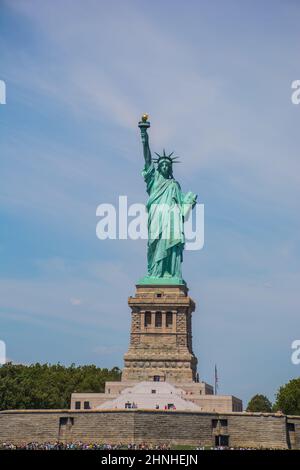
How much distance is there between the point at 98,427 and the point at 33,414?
12.9 ft

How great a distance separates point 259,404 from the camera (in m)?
92.6

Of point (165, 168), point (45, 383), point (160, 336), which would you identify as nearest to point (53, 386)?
point (45, 383)

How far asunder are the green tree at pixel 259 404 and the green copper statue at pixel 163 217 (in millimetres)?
34327

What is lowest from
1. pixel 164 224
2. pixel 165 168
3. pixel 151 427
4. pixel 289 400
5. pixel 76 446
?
pixel 76 446

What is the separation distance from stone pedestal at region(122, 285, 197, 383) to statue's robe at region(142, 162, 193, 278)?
1733mm

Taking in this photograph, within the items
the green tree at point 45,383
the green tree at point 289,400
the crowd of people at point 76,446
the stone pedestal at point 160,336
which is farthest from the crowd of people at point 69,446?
the green tree at point 289,400

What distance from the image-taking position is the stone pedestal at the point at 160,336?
57875 millimetres

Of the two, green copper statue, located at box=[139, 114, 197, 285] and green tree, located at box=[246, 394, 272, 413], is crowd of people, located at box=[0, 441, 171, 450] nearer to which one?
green copper statue, located at box=[139, 114, 197, 285]

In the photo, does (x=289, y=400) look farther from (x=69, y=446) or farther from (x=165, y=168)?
(x=69, y=446)

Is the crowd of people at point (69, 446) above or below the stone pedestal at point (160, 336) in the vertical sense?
below

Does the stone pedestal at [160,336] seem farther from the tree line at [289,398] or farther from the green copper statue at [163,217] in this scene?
the tree line at [289,398]

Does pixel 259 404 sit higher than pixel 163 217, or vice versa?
pixel 163 217

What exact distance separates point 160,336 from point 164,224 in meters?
7.66
